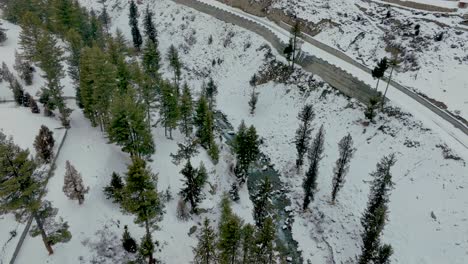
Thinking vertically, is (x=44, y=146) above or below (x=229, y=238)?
above

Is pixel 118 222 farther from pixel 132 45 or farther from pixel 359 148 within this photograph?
pixel 132 45

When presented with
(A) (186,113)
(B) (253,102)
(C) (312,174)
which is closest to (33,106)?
(A) (186,113)

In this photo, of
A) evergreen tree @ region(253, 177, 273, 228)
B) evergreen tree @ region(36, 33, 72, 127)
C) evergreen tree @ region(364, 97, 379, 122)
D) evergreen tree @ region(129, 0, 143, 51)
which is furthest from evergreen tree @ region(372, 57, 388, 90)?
evergreen tree @ region(129, 0, 143, 51)

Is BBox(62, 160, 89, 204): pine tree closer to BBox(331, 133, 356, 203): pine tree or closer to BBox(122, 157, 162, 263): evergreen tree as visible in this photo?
BBox(122, 157, 162, 263): evergreen tree

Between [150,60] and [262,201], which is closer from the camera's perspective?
[262,201]

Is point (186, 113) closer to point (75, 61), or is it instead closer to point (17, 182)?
point (75, 61)

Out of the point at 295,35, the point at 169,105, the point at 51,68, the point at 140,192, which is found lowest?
the point at 169,105
